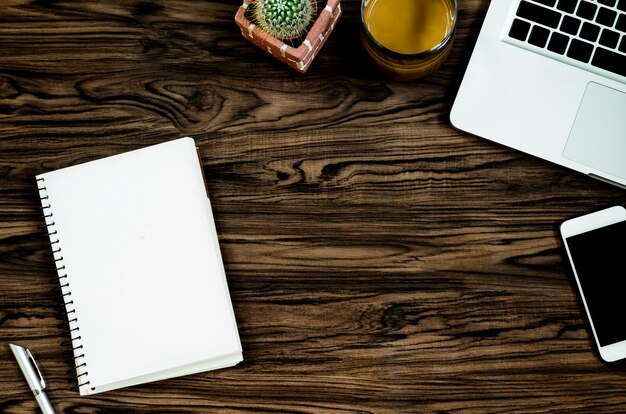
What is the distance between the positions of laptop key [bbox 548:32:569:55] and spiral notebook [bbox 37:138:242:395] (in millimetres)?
514

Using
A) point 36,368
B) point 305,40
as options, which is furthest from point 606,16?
point 36,368

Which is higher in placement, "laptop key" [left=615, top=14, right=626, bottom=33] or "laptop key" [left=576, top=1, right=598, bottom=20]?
"laptop key" [left=576, top=1, right=598, bottom=20]

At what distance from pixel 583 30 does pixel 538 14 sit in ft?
0.21

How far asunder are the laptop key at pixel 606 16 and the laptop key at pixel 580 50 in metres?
0.04

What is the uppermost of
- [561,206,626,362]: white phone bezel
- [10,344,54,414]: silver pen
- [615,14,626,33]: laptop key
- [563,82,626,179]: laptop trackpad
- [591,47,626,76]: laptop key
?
[615,14,626,33]: laptop key

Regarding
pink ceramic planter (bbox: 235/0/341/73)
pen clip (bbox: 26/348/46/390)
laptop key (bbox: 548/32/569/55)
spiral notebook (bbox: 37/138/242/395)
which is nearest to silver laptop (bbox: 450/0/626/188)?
laptop key (bbox: 548/32/569/55)

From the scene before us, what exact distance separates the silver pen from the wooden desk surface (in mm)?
18

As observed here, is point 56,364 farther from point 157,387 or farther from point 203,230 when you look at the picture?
point 203,230

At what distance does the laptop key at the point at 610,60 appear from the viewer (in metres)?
0.77

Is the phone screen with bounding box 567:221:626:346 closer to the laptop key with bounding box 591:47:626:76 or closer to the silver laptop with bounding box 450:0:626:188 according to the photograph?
the silver laptop with bounding box 450:0:626:188

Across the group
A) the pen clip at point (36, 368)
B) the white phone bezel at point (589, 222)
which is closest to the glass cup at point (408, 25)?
the white phone bezel at point (589, 222)

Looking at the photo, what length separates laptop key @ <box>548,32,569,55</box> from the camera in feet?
2.56

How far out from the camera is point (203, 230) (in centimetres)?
80

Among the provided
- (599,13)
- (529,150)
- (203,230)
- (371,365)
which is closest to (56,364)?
(203,230)
